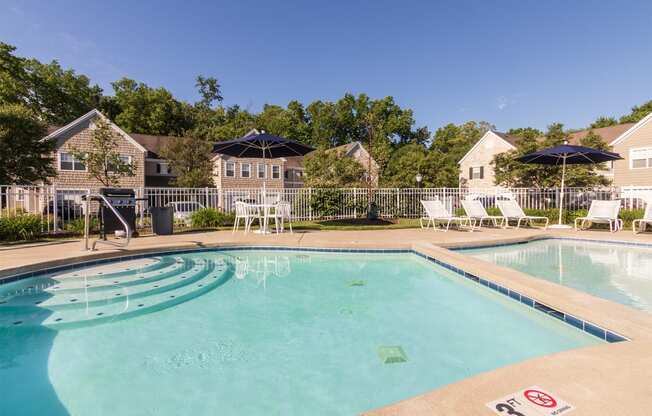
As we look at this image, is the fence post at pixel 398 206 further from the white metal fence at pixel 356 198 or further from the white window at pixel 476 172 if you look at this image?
the white window at pixel 476 172

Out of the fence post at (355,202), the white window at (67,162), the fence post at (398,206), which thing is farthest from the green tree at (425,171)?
the white window at (67,162)

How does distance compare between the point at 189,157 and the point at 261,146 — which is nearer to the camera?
the point at 261,146

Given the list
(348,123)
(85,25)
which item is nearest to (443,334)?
(85,25)

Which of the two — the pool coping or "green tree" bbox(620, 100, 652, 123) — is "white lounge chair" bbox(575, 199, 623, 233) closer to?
the pool coping

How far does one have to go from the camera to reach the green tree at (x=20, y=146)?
13.5 m

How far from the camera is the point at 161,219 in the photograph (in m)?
9.15

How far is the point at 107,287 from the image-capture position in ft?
15.3

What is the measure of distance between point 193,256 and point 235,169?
21.9m

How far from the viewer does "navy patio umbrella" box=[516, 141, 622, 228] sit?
1080cm

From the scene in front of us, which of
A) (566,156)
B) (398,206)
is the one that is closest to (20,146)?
(398,206)

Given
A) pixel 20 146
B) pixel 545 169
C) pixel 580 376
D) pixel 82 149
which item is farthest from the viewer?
pixel 82 149

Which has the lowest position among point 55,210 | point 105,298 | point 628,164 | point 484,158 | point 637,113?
point 105,298

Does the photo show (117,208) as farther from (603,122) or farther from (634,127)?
(603,122)

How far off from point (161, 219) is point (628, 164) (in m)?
24.8
